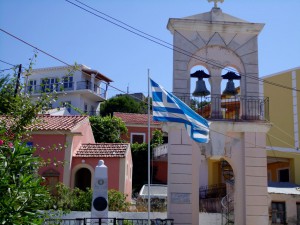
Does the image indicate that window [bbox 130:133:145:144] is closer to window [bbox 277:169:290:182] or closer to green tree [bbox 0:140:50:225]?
window [bbox 277:169:290:182]

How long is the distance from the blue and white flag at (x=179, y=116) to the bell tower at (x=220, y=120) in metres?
1.39

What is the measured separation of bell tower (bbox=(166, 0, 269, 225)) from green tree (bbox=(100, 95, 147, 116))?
34.9 meters

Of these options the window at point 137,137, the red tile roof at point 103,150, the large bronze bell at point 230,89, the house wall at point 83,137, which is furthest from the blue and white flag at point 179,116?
the window at point 137,137

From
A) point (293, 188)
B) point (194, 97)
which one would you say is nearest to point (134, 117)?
point (293, 188)

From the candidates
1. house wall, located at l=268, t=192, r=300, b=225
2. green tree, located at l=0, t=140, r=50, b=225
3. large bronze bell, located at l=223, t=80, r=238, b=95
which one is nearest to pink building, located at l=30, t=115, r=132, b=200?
house wall, located at l=268, t=192, r=300, b=225

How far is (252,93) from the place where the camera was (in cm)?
1375

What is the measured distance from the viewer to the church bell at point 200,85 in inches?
543

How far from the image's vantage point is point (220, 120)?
13.2m

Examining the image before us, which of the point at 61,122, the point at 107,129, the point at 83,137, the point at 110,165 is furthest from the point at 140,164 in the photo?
the point at 61,122

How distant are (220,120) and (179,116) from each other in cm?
198

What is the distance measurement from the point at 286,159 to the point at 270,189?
4844mm

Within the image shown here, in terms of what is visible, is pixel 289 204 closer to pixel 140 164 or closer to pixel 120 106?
pixel 140 164

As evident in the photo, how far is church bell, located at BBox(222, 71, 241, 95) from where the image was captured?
14016 millimetres

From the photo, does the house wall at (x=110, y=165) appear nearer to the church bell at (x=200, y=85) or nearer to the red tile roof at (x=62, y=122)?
the red tile roof at (x=62, y=122)
